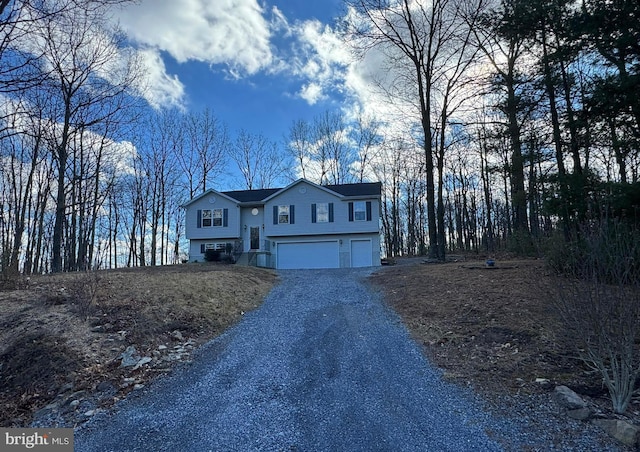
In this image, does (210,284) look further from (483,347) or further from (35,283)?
(483,347)

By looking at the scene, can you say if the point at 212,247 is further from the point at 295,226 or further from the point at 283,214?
the point at 295,226

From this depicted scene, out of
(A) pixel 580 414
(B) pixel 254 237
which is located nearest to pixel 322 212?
(B) pixel 254 237

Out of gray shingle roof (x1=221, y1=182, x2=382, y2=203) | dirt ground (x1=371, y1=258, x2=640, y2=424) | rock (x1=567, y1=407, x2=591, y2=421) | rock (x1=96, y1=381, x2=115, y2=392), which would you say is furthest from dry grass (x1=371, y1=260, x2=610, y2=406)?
gray shingle roof (x1=221, y1=182, x2=382, y2=203)

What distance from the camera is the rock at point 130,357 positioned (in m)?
5.27

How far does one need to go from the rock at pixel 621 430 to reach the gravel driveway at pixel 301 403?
1.02 meters

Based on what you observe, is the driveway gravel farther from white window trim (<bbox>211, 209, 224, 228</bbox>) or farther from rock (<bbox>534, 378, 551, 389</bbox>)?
white window trim (<bbox>211, 209, 224, 228</bbox>)

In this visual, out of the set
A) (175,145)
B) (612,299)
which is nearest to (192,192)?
(175,145)

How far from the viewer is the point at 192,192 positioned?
1114 inches

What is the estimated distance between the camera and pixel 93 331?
19.7ft

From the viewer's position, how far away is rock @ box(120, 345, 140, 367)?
5.27m

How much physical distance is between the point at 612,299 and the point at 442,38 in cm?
1691

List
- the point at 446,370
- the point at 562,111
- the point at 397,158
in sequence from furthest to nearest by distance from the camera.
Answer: the point at 397,158 → the point at 562,111 → the point at 446,370

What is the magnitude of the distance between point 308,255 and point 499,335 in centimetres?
1546

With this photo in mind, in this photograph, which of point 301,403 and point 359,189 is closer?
point 301,403
